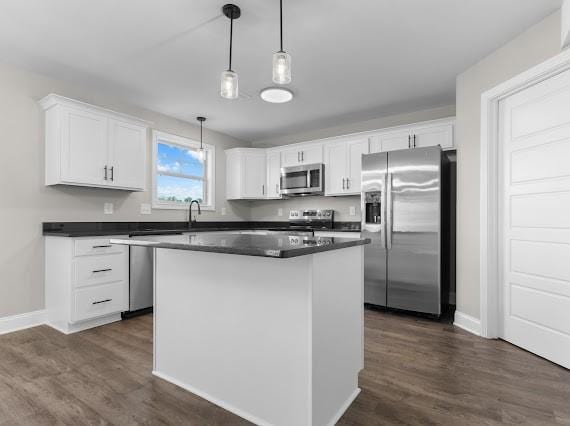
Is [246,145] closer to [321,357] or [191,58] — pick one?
[191,58]

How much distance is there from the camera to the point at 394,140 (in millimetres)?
4113

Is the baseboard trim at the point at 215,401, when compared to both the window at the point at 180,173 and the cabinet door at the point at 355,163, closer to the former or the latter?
the window at the point at 180,173

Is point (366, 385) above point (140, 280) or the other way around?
the other way around

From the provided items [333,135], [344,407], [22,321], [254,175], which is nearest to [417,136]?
[333,135]

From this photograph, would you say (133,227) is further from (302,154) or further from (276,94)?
(302,154)

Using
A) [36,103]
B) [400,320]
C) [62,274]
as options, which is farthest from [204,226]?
[400,320]

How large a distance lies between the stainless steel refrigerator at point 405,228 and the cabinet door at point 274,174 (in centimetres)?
170

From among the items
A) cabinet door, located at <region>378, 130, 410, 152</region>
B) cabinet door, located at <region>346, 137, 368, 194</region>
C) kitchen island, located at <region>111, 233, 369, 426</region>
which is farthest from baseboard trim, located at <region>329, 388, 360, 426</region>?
cabinet door, located at <region>378, 130, 410, 152</region>

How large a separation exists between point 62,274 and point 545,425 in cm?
365

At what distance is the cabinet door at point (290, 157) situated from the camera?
5016mm

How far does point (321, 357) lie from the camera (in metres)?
1.54

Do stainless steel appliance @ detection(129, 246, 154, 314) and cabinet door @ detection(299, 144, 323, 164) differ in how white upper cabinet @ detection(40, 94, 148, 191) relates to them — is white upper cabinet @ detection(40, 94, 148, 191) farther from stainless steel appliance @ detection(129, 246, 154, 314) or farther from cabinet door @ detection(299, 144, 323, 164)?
cabinet door @ detection(299, 144, 323, 164)

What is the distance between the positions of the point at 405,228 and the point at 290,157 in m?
2.24

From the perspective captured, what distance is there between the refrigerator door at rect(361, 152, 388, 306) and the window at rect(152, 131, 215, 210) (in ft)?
8.07
